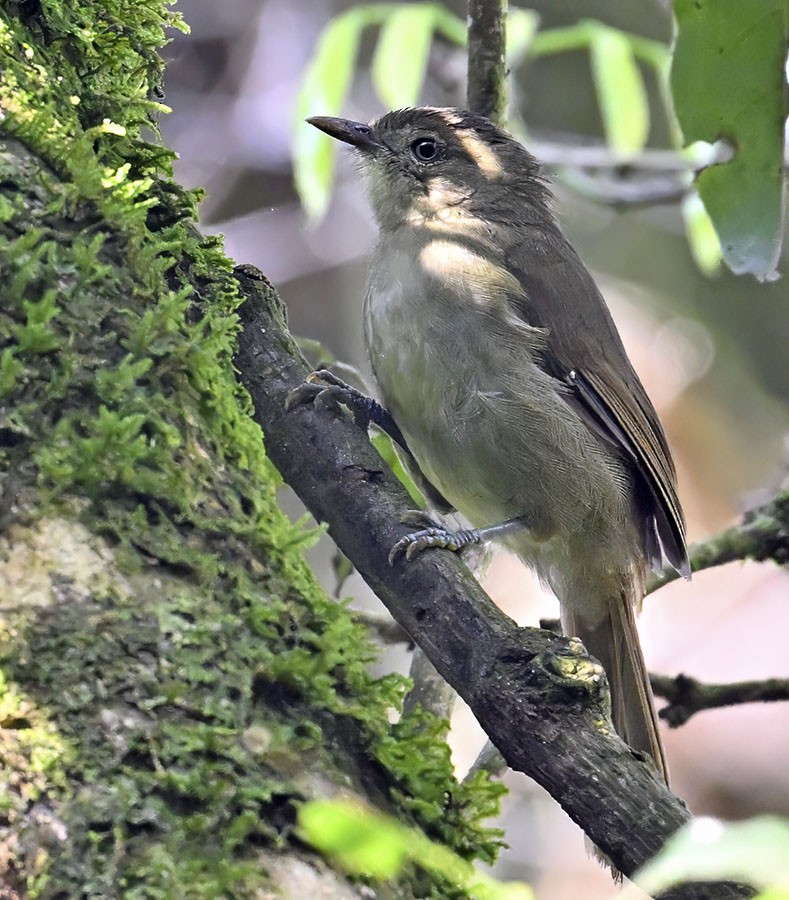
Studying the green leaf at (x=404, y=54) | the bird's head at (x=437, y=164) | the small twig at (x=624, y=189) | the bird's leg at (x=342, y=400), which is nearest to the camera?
the bird's leg at (x=342, y=400)

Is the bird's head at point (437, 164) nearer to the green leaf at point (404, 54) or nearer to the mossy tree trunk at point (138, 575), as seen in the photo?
the green leaf at point (404, 54)

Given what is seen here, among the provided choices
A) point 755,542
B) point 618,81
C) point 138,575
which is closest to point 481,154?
point 618,81

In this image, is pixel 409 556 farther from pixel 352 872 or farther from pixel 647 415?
pixel 647 415

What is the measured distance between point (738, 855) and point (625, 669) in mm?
2642

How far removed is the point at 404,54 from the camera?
161 inches

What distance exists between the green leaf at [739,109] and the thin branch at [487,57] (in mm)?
618

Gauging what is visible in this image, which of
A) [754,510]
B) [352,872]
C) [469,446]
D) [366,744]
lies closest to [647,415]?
[754,510]

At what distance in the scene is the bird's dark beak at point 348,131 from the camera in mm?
3863

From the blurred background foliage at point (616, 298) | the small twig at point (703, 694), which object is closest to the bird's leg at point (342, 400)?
the small twig at point (703, 694)

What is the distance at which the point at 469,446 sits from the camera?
324cm

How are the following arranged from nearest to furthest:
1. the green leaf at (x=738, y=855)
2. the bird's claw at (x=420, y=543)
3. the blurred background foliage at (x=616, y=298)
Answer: the green leaf at (x=738, y=855), the bird's claw at (x=420, y=543), the blurred background foliage at (x=616, y=298)

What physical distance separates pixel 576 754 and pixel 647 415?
6.77 feet

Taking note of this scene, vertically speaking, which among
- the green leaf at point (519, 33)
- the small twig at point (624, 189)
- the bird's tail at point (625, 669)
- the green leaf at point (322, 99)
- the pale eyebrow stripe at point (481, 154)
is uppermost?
the small twig at point (624, 189)

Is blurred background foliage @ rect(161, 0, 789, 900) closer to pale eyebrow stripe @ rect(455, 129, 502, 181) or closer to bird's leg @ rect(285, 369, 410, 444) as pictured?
pale eyebrow stripe @ rect(455, 129, 502, 181)
